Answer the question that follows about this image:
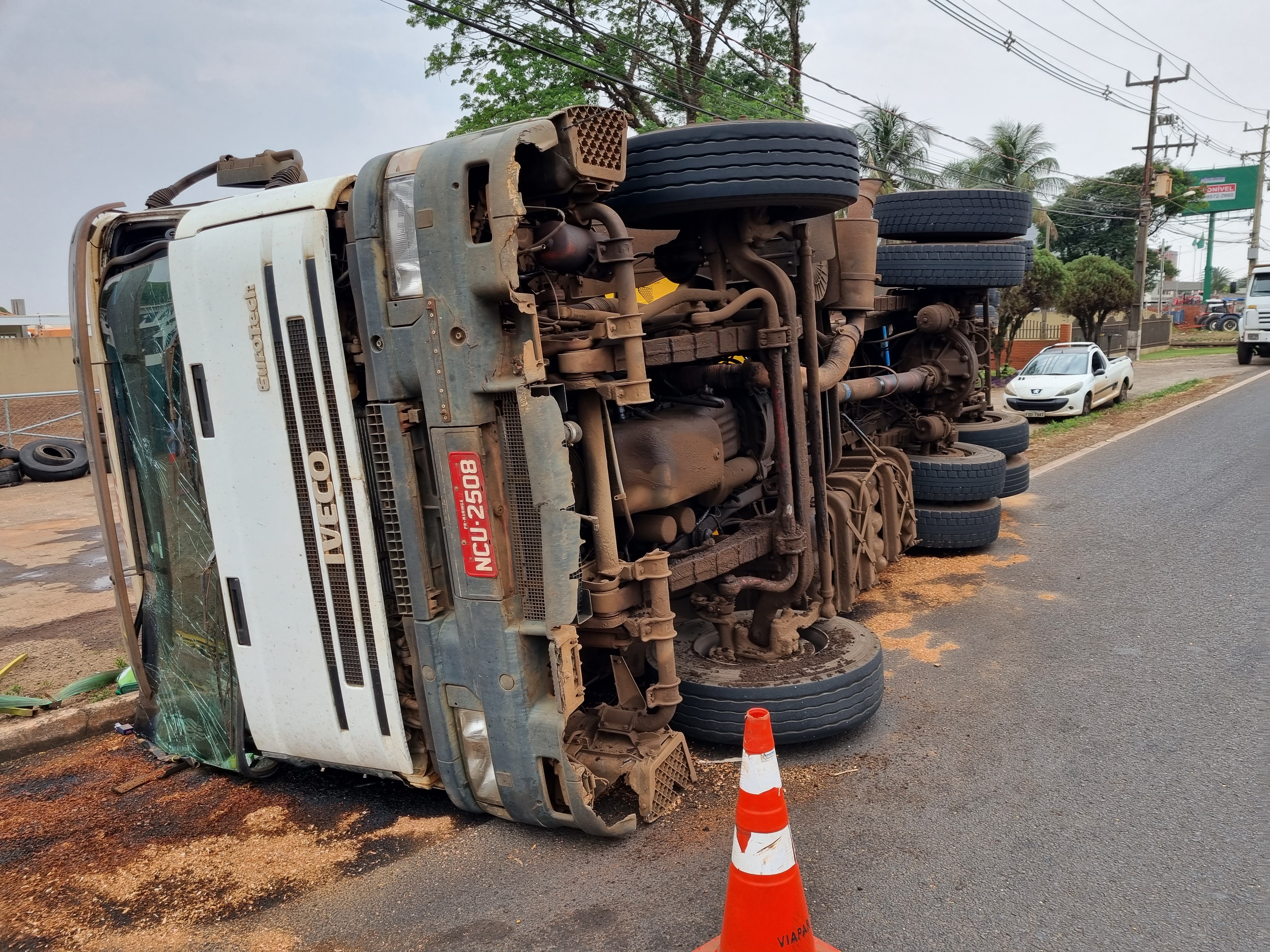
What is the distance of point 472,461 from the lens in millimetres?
3066

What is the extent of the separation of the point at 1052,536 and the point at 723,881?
19.3 feet

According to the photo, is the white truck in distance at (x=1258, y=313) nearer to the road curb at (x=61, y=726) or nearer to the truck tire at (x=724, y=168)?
the truck tire at (x=724, y=168)

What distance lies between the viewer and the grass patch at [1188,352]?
32031mm

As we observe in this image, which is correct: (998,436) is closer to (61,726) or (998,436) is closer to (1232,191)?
(61,726)

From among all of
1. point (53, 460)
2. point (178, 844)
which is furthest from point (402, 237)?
point (53, 460)

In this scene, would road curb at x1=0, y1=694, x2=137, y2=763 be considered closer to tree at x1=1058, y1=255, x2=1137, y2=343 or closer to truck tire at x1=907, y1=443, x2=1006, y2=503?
truck tire at x1=907, y1=443, x2=1006, y2=503

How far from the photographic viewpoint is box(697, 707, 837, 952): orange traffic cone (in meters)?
2.52

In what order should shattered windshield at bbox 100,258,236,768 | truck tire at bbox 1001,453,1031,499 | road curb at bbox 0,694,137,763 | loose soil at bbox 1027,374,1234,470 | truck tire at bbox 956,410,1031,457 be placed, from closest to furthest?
shattered windshield at bbox 100,258,236,768, road curb at bbox 0,694,137,763, truck tire at bbox 1001,453,1031,499, truck tire at bbox 956,410,1031,457, loose soil at bbox 1027,374,1234,470

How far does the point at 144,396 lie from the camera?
3.73 m

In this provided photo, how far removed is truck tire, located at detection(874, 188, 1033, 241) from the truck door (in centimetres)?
569

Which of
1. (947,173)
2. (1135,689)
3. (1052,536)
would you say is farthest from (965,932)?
(947,173)

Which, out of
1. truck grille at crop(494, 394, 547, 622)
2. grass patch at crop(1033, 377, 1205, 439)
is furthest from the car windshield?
truck grille at crop(494, 394, 547, 622)

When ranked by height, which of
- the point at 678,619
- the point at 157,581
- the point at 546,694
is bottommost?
the point at 678,619

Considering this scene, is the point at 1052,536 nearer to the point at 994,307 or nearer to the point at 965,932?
the point at 994,307
